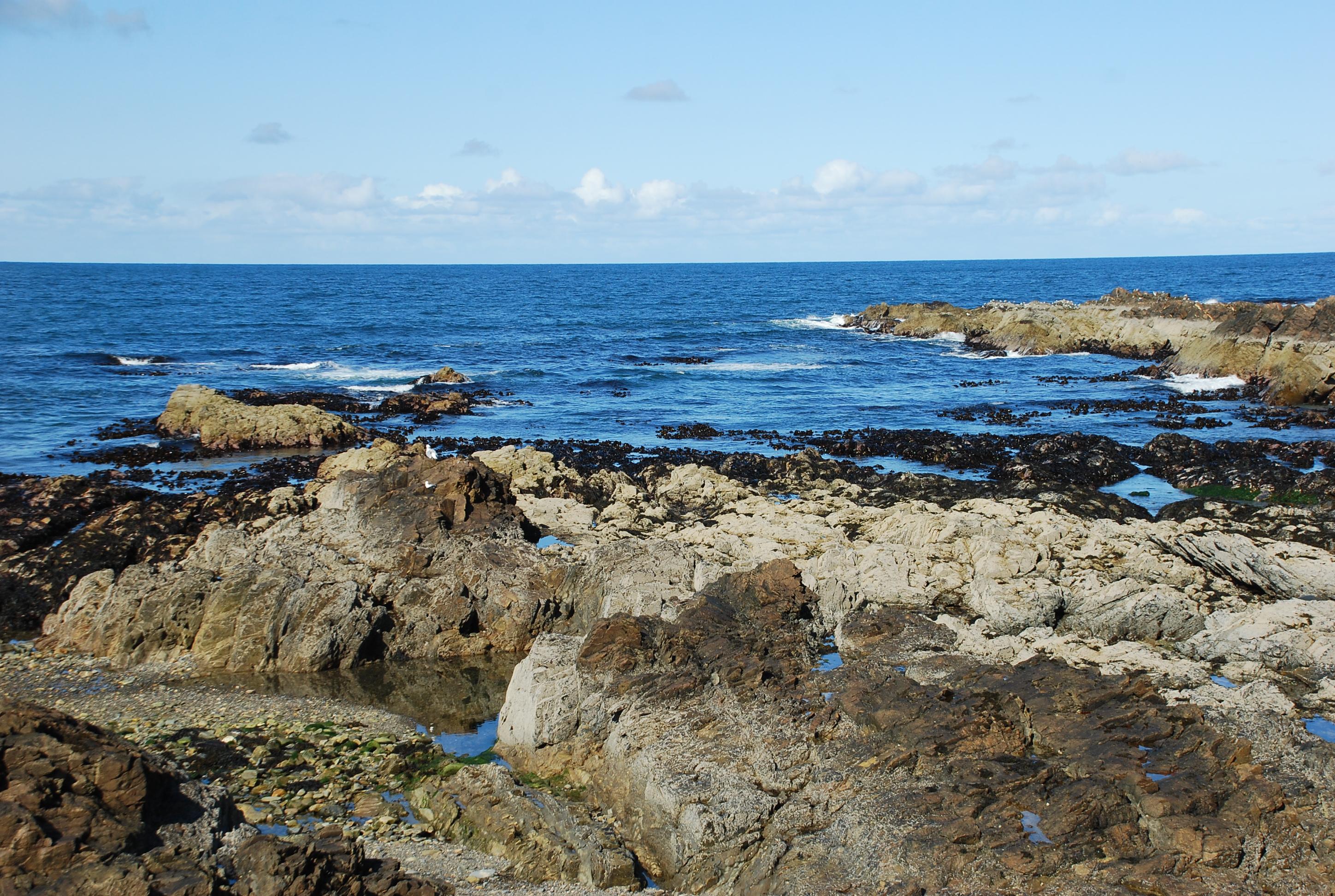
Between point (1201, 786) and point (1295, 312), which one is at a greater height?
point (1295, 312)

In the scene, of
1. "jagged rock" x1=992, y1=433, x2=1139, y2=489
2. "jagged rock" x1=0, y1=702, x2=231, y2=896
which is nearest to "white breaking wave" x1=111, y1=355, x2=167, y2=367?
"jagged rock" x1=992, y1=433, x2=1139, y2=489

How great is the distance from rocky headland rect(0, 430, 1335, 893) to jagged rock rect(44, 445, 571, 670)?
6 cm

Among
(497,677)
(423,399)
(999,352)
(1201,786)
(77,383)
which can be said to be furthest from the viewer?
(999,352)

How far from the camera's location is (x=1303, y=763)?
999 cm

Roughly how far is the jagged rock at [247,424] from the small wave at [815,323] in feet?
171

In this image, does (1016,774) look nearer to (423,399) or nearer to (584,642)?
(584,642)

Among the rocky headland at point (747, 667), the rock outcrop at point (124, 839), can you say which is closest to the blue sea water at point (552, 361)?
the rocky headland at point (747, 667)

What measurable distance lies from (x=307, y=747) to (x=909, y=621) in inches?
350

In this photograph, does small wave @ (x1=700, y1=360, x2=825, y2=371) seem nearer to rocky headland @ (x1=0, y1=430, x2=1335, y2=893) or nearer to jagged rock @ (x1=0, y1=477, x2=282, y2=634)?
rocky headland @ (x1=0, y1=430, x2=1335, y2=893)

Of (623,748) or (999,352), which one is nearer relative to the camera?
(623,748)

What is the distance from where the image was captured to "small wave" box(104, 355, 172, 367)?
51.6 metres

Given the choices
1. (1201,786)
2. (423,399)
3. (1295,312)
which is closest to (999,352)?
(1295,312)

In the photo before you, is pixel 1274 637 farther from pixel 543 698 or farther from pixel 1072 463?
pixel 1072 463

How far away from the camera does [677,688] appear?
11727mm
